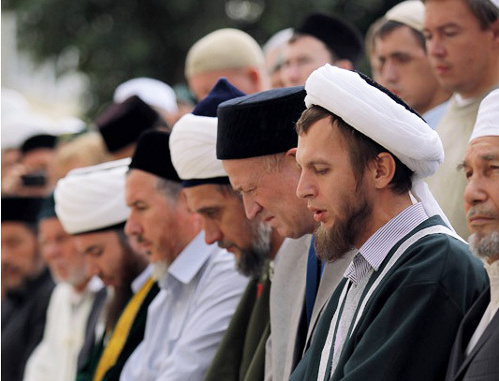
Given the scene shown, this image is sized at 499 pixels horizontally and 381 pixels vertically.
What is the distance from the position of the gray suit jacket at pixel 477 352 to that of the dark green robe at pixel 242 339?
71.9 inches

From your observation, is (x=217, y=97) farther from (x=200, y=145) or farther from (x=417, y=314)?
(x=417, y=314)

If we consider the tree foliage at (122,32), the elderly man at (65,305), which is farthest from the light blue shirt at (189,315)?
the tree foliage at (122,32)

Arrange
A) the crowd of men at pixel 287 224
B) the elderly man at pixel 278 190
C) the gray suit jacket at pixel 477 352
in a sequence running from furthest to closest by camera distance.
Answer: the elderly man at pixel 278 190, the crowd of men at pixel 287 224, the gray suit jacket at pixel 477 352

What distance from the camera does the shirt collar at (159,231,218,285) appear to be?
7.01 metres

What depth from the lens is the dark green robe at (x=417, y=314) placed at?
4336 millimetres

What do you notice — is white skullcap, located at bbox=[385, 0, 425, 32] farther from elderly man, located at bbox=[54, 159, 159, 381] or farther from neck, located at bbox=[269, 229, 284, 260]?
elderly man, located at bbox=[54, 159, 159, 381]

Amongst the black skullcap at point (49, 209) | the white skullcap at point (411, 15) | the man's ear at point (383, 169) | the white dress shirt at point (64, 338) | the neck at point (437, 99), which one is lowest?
the white dress shirt at point (64, 338)

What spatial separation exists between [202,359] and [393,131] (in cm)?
235

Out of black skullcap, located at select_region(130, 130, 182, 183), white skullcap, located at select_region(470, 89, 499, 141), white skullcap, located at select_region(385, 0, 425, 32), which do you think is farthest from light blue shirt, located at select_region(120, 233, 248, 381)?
white skullcap, located at select_region(470, 89, 499, 141)

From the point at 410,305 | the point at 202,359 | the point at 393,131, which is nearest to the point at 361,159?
the point at 393,131

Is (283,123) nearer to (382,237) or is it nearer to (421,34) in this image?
(382,237)

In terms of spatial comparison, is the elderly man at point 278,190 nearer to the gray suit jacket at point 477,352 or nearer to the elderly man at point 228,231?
the elderly man at point 228,231

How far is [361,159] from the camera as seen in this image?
4699 mm

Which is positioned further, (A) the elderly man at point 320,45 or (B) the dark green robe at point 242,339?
(A) the elderly man at point 320,45
